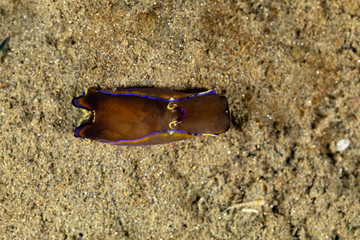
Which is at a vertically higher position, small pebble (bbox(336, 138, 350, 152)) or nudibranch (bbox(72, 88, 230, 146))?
nudibranch (bbox(72, 88, 230, 146))

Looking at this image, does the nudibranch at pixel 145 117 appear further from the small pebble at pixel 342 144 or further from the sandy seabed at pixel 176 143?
the small pebble at pixel 342 144

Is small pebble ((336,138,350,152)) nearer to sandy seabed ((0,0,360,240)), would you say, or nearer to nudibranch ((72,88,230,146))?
sandy seabed ((0,0,360,240))

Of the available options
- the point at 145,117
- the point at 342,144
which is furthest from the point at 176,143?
the point at 342,144

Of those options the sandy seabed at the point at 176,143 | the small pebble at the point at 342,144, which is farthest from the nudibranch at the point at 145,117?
the small pebble at the point at 342,144

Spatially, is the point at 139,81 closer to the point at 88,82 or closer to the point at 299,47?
the point at 88,82

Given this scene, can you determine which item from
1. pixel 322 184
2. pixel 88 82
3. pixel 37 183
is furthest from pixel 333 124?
pixel 37 183

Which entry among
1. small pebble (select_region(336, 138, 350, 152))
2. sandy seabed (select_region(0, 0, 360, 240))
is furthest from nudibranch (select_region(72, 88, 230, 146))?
small pebble (select_region(336, 138, 350, 152))
